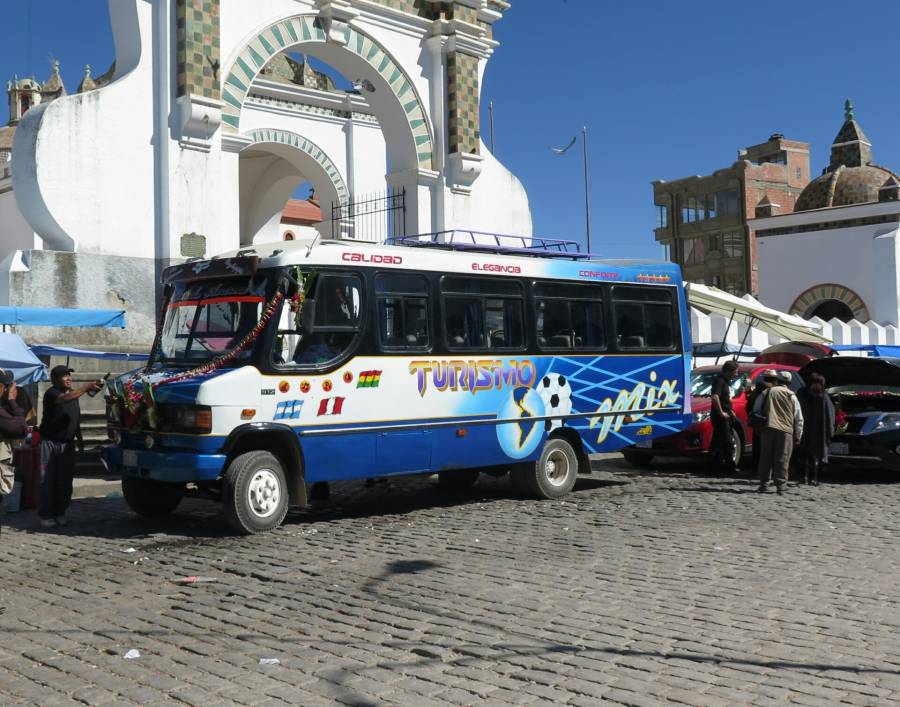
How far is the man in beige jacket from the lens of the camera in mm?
13352

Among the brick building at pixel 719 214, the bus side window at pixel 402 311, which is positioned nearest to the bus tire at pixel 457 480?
the bus side window at pixel 402 311

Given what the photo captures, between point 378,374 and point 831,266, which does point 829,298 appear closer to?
point 831,266

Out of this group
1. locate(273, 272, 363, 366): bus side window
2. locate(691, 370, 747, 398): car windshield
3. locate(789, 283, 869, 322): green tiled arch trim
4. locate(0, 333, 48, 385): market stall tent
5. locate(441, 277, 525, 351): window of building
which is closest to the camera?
locate(273, 272, 363, 366): bus side window

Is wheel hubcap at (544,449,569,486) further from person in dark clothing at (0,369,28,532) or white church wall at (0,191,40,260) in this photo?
white church wall at (0,191,40,260)

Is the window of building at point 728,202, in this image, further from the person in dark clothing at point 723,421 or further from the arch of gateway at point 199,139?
the person in dark clothing at point 723,421

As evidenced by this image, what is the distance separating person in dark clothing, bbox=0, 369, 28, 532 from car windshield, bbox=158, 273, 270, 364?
1.64 metres

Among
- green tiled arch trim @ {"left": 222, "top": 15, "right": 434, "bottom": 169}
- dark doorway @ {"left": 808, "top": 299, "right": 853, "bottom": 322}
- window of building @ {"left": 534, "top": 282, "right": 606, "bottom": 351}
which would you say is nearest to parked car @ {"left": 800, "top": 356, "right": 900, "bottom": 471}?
window of building @ {"left": 534, "top": 282, "right": 606, "bottom": 351}

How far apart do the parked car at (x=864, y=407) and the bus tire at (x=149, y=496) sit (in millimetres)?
9313

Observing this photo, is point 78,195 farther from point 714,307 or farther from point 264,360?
point 714,307

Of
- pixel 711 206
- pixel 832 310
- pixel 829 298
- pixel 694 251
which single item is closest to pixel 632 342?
pixel 829 298

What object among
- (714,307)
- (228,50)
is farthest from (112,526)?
(714,307)

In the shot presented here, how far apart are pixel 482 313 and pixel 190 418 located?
3803mm

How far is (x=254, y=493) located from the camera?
33.1 ft

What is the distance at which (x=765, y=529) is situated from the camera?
10.2 m
